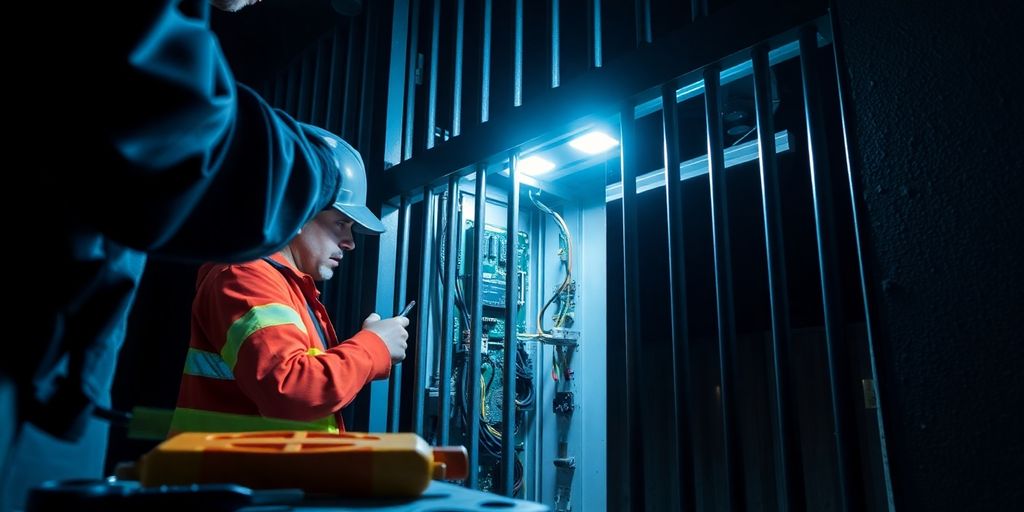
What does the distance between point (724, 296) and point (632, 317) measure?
8.6 inches

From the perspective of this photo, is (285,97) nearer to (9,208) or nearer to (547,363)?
(547,363)

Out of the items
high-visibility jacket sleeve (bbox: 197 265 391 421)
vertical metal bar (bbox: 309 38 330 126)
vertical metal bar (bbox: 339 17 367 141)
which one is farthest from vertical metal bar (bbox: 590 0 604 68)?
vertical metal bar (bbox: 309 38 330 126)

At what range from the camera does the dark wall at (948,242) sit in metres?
0.77

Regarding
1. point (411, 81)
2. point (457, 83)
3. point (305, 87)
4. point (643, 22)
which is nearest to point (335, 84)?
point (305, 87)

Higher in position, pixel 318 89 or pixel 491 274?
pixel 318 89

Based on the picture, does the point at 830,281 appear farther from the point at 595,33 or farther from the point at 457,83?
the point at 457,83

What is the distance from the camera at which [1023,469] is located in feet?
2.42

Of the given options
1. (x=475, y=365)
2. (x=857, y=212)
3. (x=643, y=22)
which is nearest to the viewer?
(x=857, y=212)

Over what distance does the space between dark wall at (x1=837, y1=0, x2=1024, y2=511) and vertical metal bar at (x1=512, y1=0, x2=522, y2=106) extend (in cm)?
94

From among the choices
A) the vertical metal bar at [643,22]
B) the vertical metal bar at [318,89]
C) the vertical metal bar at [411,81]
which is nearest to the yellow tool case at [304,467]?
the vertical metal bar at [643,22]

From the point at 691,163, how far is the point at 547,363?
120cm

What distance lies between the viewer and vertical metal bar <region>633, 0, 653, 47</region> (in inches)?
56.6

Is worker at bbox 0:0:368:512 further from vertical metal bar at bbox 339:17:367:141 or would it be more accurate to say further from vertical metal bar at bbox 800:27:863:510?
vertical metal bar at bbox 339:17:367:141

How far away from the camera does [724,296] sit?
118cm
